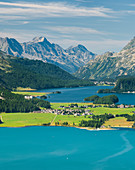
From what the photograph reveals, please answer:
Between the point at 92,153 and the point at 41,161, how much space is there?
26.3m

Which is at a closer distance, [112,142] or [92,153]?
[92,153]

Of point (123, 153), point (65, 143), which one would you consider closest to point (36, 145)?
point (65, 143)

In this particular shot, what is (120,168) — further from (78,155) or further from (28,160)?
(28,160)

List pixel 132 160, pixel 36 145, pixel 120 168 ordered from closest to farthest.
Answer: pixel 120 168 < pixel 132 160 < pixel 36 145

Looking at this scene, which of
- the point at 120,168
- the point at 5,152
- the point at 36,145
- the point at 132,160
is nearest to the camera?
the point at 120,168

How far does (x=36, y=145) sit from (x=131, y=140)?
163ft

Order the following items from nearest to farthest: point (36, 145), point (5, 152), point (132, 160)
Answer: point (132, 160) → point (5, 152) → point (36, 145)

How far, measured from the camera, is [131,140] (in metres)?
200

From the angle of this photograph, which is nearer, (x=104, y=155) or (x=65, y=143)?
(x=104, y=155)

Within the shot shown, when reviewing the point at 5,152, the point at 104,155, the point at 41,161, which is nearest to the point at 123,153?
the point at 104,155

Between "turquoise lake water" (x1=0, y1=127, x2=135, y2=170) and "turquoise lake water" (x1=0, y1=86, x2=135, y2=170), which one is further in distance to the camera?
"turquoise lake water" (x1=0, y1=127, x2=135, y2=170)

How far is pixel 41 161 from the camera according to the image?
165875mm

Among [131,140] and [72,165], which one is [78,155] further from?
[131,140]

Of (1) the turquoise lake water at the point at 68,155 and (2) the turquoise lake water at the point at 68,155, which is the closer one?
(1) the turquoise lake water at the point at 68,155
